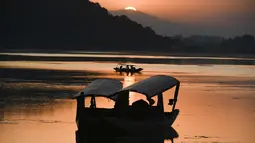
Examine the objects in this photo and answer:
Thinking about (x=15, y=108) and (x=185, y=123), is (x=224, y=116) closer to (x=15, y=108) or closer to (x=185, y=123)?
(x=185, y=123)

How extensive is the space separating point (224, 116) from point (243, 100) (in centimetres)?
956

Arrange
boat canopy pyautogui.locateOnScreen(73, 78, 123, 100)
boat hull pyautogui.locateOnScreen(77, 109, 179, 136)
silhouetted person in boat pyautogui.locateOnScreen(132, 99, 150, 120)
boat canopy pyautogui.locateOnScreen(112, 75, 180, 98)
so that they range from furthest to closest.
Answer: boat canopy pyautogui.locateOnScreen(73, 78, 123, 100) → boat canopy pyautogui.locateOnScreen(112, 75, 180, 98) → silhouetted person in boat pyautogui.locateOnScreen(132, 99, 150, 120) → boat hull pyautogui.locateOnScreen(77, 109, 179, 136)

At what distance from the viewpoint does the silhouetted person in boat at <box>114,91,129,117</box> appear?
2342 centimetres

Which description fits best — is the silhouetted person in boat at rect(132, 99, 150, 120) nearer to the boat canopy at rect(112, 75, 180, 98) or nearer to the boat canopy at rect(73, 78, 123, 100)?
the boat canopy at rect(112, 75, 180, 98)

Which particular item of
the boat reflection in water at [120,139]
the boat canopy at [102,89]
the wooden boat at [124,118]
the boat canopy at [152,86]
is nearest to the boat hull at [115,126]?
the wooden boat at [124,118]

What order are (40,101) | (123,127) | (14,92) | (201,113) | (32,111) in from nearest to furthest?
(123,127)
(32,111)
(201,113)
(40,101)
(14,92)

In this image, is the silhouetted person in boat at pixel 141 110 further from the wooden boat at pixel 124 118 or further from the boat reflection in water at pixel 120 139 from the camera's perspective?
the boat reflection in water at pixel 120 139

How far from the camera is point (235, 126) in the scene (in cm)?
2869

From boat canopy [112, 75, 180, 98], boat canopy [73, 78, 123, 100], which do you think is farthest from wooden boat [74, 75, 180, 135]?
boat canopy [73, 78, 123, 100]

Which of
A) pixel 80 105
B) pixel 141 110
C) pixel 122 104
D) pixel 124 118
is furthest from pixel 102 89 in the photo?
pixel 141 110

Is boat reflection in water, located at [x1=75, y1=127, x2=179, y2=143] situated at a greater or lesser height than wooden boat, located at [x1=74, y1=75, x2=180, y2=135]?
lesser

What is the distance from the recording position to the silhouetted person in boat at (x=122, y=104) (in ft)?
76.8

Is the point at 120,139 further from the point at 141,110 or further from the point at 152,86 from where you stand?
the point at 152,86

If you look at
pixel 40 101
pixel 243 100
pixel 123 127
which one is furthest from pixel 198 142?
pixel 243 100
